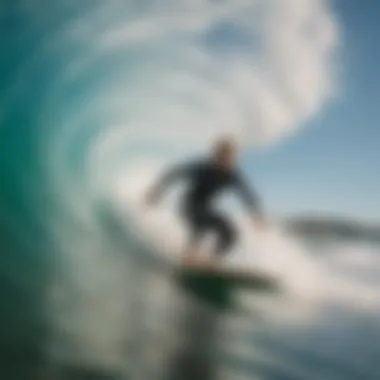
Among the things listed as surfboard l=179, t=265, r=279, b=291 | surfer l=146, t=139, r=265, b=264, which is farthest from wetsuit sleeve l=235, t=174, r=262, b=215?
surfboard l=179, t=265, r=279, b=291

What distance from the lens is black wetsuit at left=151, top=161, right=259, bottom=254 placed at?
138 centimetres

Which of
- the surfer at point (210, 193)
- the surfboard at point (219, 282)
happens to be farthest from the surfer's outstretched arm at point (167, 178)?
the surfboard at point (219, 282)

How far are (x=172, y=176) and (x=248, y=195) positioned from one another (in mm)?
141

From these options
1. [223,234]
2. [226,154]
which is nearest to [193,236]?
[223,234]

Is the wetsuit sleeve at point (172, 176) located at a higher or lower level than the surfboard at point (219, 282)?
higher

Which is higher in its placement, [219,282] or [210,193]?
[210,193]

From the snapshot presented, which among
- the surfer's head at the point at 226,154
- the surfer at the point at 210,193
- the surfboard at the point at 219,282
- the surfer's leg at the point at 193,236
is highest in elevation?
the surfer's head at the point at 226,154

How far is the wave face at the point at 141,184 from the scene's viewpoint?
1347 millimetres

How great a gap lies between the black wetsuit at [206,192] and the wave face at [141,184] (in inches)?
1.4

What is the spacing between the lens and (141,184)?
1384 millimetres

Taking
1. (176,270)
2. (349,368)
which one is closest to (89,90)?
(176,270)

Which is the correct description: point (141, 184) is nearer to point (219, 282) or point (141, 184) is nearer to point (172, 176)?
point (172, 176)

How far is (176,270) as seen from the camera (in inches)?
54.1

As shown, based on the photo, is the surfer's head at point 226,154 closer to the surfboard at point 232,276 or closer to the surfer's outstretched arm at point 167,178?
the surfer's outstretched arm at point 167,178
